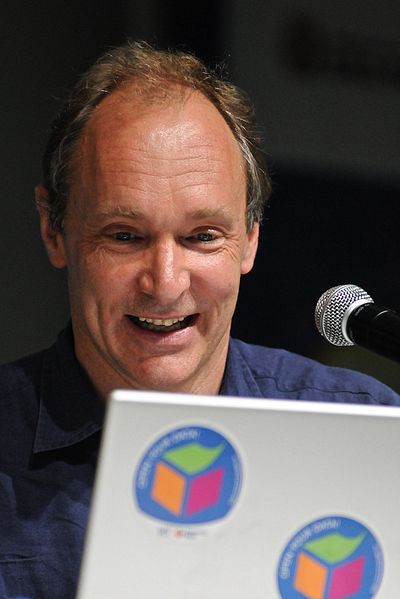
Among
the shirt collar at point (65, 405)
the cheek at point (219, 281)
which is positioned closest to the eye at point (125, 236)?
the cheek at point (219, 281)

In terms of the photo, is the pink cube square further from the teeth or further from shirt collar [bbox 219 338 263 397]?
shirt collar [bbox 219 338 263 397]

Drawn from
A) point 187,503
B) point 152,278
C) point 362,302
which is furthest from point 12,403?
point 187,503

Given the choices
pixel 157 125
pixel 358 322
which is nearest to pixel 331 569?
pixel 358 322

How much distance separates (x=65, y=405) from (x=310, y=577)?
0.80 m

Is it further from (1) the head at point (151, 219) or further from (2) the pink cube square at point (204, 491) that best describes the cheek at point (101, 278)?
(2) the pink cube square at point (204, 491)

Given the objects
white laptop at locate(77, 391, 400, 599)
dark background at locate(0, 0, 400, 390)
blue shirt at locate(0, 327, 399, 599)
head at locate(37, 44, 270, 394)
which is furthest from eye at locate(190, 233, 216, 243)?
dark background at locate(0, 0, 400, 390)

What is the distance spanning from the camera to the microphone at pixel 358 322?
107 centimetres

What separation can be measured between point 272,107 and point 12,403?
1390mm

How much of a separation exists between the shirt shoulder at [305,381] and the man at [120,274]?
8cm

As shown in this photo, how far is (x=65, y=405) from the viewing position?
5.20 feet

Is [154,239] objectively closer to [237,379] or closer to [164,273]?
[164,273]

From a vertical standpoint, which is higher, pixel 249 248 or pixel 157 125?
pixel 157 125

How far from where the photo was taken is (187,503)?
32.2 inches

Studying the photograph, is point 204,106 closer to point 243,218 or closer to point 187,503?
point 243,218
